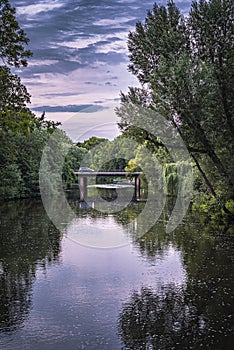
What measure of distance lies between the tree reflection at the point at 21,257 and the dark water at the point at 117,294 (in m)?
0.03

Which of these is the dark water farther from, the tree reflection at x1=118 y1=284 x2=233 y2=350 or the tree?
the tree

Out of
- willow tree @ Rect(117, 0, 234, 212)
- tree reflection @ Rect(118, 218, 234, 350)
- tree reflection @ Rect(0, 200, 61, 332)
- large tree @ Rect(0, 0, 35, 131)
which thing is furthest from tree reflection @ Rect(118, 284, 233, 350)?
willow tree @ Rect(117, 0, 234, 212)

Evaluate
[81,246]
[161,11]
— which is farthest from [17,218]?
[161,11]

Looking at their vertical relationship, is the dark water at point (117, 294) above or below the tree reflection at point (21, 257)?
below

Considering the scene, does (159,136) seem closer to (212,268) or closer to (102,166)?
(212,268)


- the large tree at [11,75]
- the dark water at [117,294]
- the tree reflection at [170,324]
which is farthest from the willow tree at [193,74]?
the tree reflection at [170,324]

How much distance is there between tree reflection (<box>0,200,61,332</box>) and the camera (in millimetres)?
8196

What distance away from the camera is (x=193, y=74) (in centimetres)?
1672

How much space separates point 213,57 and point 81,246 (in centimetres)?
952

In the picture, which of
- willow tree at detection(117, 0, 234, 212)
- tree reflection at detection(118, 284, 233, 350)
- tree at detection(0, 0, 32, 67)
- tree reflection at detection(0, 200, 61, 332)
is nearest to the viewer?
tree reflection at detection(118, 284, 233, 350)

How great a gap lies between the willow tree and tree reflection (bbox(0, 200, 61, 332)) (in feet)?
20.6

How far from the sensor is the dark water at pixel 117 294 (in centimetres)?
698

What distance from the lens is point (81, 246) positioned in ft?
49.8

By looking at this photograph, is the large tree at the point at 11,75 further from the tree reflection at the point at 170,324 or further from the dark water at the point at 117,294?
the tree reflection at the point at 170,324
